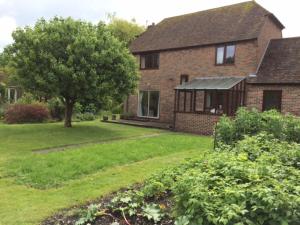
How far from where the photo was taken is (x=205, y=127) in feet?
56.9

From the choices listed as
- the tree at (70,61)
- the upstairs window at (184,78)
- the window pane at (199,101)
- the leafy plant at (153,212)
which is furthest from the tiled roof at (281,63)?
the leafy plant at (153,212)

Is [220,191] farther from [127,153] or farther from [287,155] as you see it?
[127,153]

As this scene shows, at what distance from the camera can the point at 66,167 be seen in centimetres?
845

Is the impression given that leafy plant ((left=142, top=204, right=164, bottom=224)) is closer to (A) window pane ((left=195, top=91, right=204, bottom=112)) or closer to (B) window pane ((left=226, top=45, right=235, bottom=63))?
(B) window pane ((left=226, top=45, right=235, bottom=63))

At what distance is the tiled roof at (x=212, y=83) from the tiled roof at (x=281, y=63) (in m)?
1.02

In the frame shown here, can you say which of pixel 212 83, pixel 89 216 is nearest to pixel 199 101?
pixel 212 83

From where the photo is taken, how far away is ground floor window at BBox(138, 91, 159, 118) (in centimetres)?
2303

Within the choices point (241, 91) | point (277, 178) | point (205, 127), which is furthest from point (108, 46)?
point (277, 178)

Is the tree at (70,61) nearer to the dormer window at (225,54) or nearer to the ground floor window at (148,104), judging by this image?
the dormer window at (225,54)

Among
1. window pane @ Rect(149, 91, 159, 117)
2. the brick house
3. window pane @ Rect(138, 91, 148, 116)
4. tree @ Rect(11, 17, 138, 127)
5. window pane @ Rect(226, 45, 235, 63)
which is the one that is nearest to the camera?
tree @ Rect(11, 17, 138, 127)

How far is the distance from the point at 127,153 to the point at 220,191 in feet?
22.8

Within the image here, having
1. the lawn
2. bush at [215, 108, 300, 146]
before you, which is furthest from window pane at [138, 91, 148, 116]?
bush at [215, 108, 300, 146]

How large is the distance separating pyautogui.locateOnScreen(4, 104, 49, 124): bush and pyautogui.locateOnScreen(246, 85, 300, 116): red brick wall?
43.4ft

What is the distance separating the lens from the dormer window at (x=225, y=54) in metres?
18.8
